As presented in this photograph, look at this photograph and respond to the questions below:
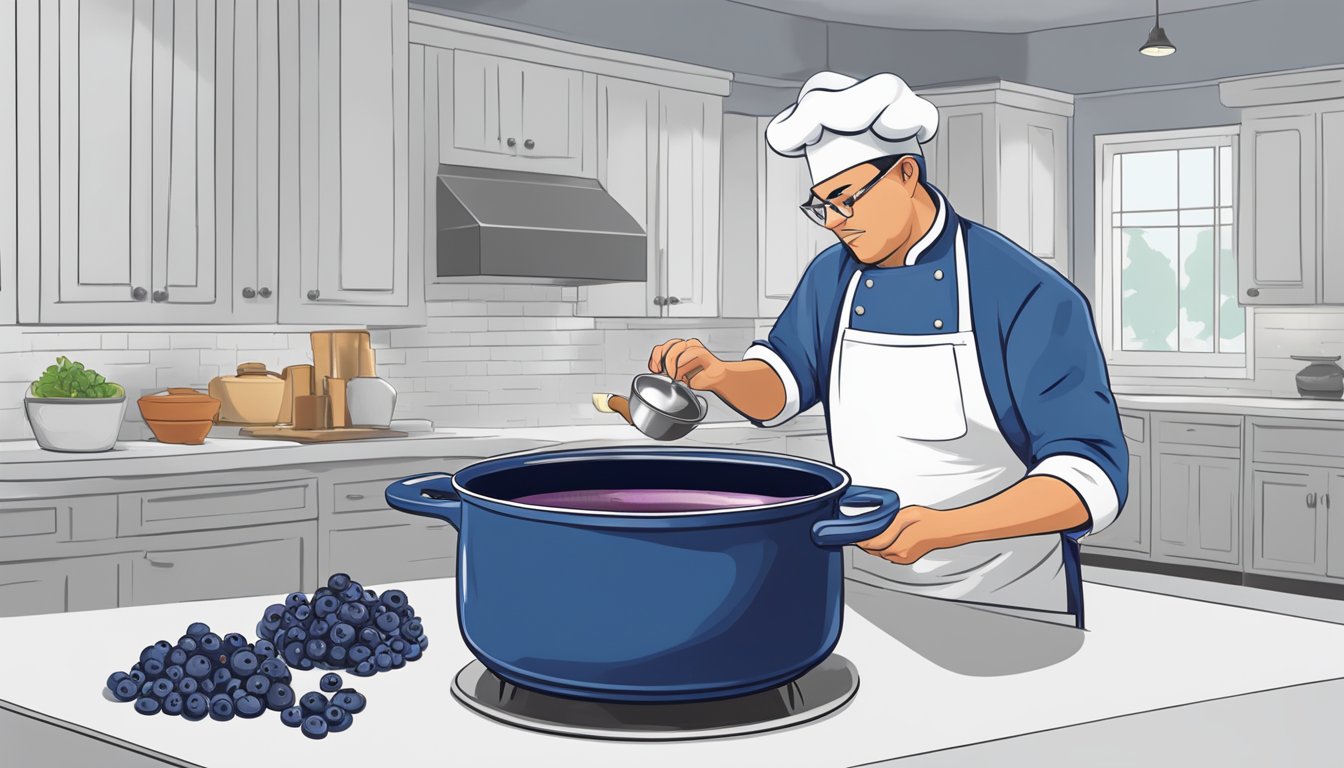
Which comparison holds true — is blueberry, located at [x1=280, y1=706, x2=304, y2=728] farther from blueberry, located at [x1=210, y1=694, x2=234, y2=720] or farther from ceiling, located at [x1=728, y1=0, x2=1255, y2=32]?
ceiling, located at [x1=728, y1=0, x2=1255, y2=32]

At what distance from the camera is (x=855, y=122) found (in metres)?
1.53

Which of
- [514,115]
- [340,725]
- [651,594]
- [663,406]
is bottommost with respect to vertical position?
[340,725]

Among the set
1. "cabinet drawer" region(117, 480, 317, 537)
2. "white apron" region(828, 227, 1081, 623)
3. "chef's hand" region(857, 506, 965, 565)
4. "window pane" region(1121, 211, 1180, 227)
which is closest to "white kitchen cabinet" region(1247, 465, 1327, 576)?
"window pane" region(1121, 211, 1180, 227)

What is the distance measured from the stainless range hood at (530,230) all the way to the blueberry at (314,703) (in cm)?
353

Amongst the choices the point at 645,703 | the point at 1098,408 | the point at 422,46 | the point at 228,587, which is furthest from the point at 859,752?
the point at 422,46

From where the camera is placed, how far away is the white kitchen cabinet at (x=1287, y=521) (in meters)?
5.18

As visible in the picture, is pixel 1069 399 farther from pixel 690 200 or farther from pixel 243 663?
pixel 690 200

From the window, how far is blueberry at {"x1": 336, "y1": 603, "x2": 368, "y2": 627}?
239 inches

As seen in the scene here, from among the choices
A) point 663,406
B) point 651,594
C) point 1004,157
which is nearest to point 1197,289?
point 1004,157

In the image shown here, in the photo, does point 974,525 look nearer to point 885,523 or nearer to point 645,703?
point 885,523

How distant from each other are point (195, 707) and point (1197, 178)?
21.2ft

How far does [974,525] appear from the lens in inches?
39.3

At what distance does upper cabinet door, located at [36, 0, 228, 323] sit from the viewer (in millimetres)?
3561

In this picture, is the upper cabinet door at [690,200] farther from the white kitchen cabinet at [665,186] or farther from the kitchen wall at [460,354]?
the kitchen wall at [460,354]
